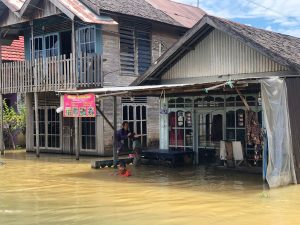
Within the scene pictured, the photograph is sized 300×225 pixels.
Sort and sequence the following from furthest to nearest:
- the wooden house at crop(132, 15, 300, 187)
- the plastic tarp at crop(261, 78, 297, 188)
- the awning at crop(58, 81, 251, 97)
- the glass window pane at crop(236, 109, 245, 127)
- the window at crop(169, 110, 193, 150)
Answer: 1. the window at crop(169, 110, 193, 150)
2. the glass window pane at crop(236, 109, 245, 127)
3. the wooden house at crop(132, 15, 300, 187)
4. the awning at crop(58, 81, 251, 97)
5. the plastic tarp at crop(261, 78, 297, 188)

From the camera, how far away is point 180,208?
28.5 feet

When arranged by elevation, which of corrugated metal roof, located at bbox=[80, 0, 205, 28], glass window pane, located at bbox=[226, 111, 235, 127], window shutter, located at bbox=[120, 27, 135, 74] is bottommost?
glass window pane, located at bbox=[226, 111, 235, 127]

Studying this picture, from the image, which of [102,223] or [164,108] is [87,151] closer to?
[164,108]

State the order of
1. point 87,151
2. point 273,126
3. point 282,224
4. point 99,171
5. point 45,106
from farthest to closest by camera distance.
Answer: point 45,106 → point 87,151 → point 99,171 → point 273,126 → point 282,224

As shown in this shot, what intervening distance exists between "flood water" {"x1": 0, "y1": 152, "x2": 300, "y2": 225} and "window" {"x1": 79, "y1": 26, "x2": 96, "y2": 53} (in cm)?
601

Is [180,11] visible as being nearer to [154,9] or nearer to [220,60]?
[154,9]

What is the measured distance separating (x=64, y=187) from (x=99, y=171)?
296cm

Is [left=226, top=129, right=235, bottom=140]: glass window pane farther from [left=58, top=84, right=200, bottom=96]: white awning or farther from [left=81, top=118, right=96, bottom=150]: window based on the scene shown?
[left=81, top=118, right=96, bottom=150]: window

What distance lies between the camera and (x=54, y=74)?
18531mm

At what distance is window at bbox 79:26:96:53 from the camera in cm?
1875

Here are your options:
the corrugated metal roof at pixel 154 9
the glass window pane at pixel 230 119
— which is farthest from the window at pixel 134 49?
the glass window pane at pixel 230 119

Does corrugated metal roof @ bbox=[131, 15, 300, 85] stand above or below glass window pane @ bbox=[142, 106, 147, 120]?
above

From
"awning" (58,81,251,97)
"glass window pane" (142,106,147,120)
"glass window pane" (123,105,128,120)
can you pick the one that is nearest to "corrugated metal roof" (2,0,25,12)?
"glass window pane" (123,105,128,120)

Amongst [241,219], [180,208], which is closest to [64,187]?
[180,208]
